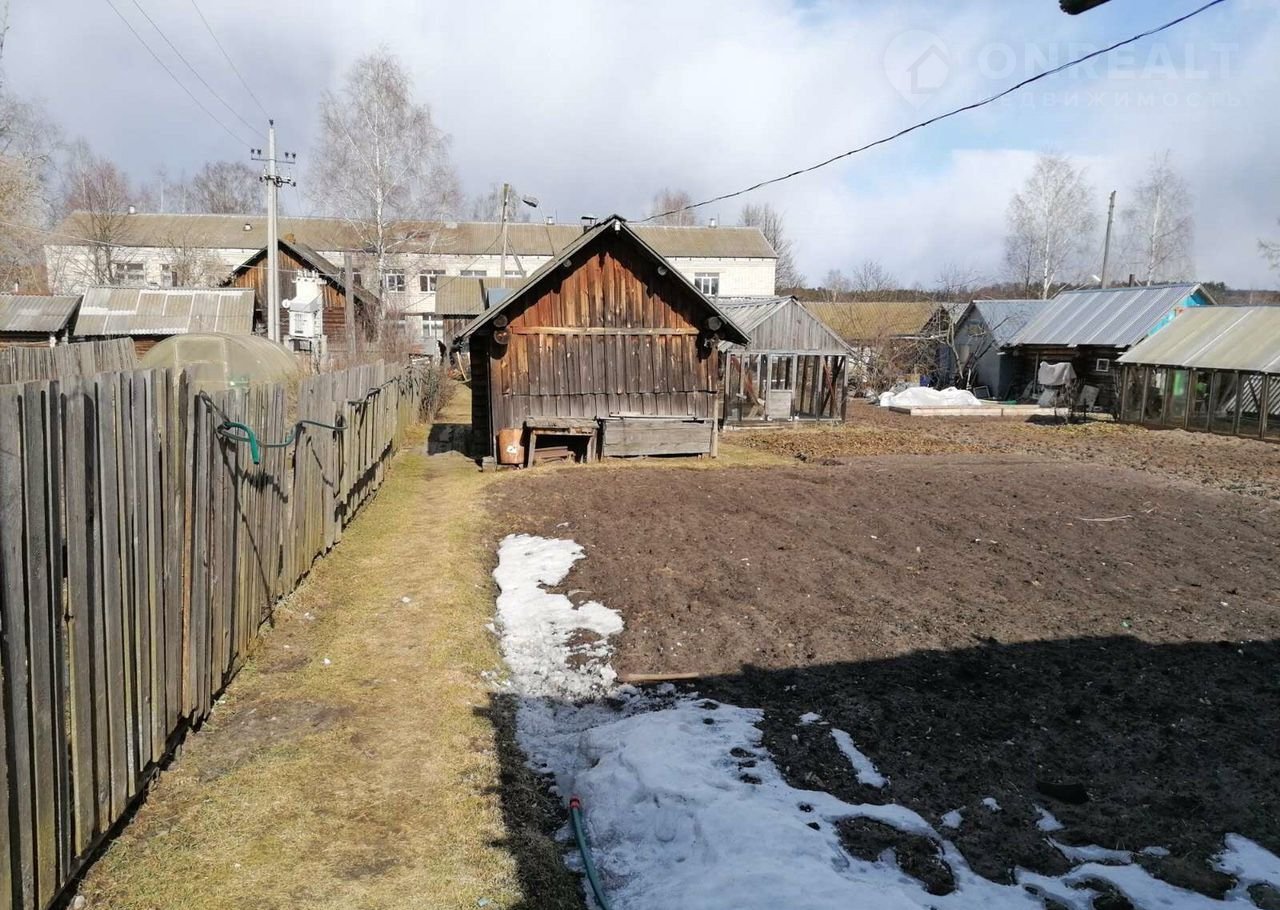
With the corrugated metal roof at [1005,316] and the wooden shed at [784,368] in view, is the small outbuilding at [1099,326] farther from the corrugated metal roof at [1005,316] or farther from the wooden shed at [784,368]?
the wooden shed at [784,368]

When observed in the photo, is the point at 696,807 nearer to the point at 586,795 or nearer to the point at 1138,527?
the point at 586,795

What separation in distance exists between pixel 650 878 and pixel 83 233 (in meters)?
60.1

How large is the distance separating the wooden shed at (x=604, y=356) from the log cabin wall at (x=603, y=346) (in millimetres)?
20

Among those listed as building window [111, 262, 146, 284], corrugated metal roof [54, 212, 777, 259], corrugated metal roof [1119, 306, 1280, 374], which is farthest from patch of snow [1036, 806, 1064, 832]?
building window [111, 262, 146, 284]

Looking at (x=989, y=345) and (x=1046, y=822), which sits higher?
(x=989, y=345)

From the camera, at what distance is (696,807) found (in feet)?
13.0

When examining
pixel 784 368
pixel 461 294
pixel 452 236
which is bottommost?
pixel 784 368

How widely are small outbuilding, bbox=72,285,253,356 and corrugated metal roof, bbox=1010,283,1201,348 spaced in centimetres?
3033

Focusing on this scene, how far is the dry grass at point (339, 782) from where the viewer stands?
3.44m

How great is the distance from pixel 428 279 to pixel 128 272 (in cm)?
1924

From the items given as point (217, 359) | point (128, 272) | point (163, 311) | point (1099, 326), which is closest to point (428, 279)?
point (128, 272)

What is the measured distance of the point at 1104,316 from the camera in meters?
31.5

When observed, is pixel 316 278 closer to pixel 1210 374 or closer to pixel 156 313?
pixel 156 313

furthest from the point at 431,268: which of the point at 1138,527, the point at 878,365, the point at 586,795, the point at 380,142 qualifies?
the point at 586,795
